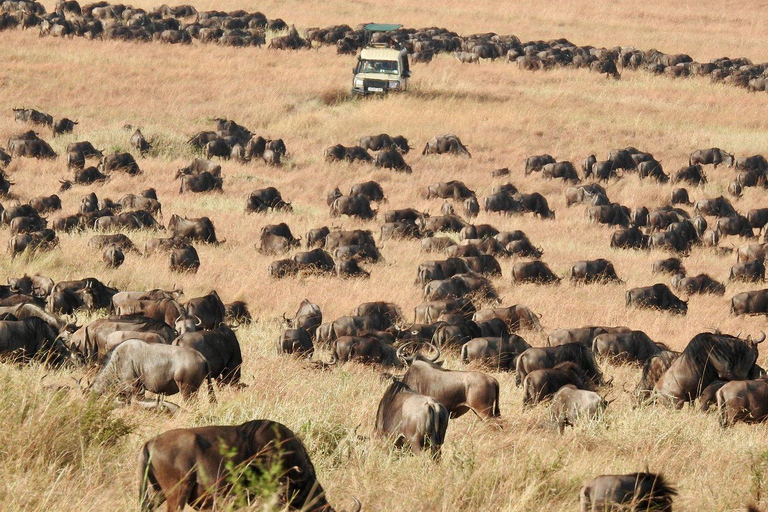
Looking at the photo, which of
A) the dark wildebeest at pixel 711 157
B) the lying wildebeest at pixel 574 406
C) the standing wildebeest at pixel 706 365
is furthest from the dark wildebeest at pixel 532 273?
the dark wildebeest at pixel 711 157

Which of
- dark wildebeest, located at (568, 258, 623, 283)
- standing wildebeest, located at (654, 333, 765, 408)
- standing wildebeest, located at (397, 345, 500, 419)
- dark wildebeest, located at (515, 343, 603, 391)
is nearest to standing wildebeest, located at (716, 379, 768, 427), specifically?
standing wildebeest, located at (654, 333, 765, 408)

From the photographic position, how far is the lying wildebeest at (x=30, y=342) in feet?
34.3

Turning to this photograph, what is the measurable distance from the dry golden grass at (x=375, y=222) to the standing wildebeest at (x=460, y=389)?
0.89 feet

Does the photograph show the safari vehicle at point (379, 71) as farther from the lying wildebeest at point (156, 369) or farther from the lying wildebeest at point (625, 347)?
the lying wildebeest at point (156, 369)

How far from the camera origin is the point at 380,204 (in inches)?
1112

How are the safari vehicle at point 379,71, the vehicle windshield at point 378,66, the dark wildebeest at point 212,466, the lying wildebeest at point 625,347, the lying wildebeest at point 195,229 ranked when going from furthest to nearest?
1. the vehicle windshield at point 378,66
2. the safari vehicle at point 379,71
3. the lying wildebeest at point 195,229
4. the lying wildebeest at point 625,347
5. the dark wildebeest at point 212,466

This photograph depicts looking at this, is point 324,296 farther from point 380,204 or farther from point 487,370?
point 380,204

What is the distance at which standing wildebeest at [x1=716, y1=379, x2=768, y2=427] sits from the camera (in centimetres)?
1091

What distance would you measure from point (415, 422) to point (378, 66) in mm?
31995

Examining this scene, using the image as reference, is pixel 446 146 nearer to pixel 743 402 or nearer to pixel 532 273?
pixel 532 273

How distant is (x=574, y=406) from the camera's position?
9.99 meters

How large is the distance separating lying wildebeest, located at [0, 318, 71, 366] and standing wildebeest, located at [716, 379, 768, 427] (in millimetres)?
6997

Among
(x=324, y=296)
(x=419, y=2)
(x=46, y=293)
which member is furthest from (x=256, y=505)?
(x=419, y=2)

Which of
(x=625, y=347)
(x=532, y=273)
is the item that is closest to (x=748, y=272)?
(x=532, y=273)
